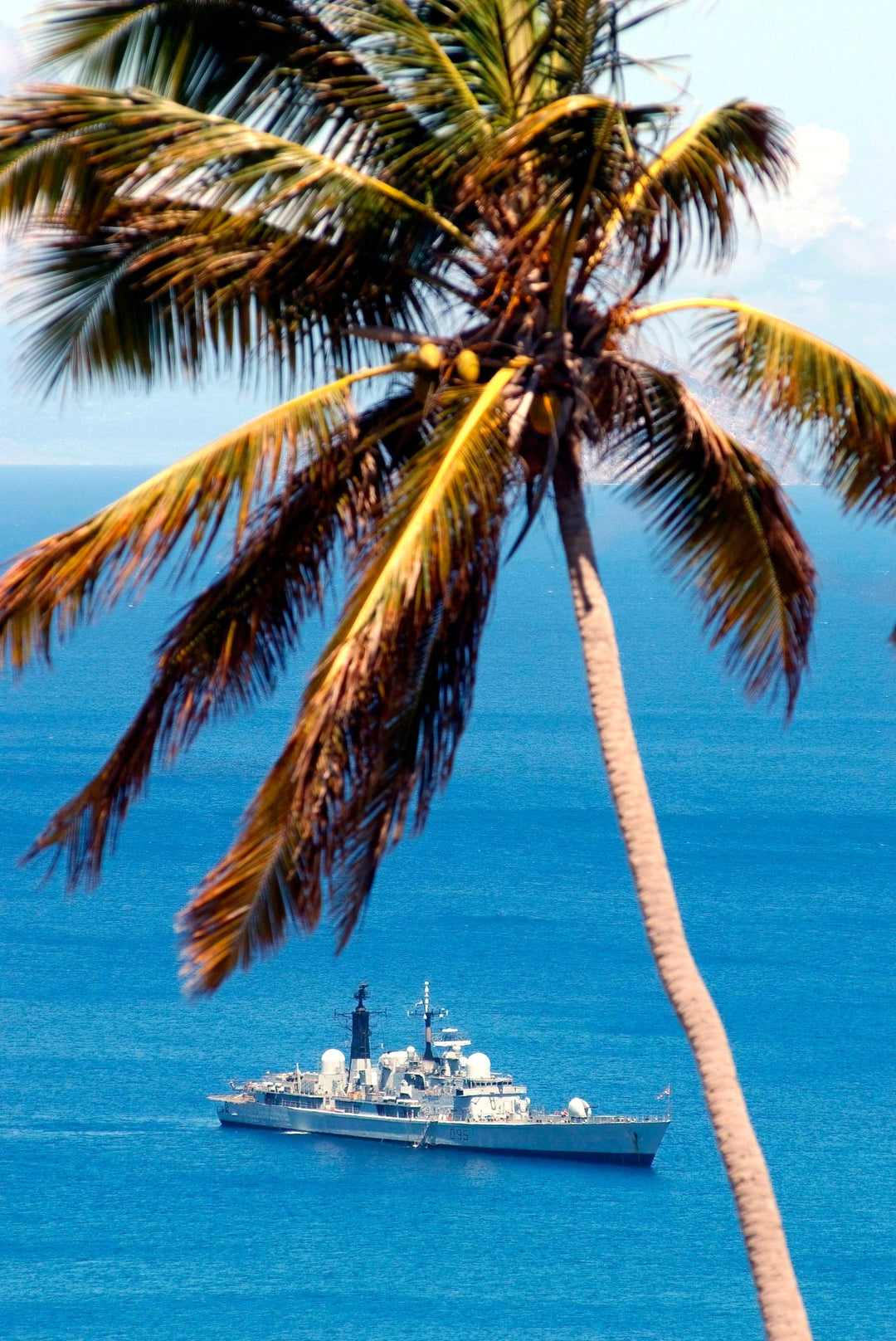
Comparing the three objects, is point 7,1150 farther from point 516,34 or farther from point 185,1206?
point 516,34

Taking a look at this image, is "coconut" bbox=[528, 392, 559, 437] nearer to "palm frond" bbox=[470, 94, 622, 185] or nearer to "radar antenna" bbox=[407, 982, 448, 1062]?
"palm frond" bbox=[470, 94, 622, 185]

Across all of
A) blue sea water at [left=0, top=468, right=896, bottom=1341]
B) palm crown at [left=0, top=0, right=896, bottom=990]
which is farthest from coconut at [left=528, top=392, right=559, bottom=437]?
blue sea water at [left=0, top=468, right=896, bottom=1341]

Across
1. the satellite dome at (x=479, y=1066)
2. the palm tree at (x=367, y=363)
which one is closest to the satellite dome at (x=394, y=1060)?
the satellite dome at (x=479, y=1066)

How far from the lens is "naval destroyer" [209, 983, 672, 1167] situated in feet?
303

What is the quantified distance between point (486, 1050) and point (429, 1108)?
31.9ft

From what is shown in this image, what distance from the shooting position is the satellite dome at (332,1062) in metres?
100

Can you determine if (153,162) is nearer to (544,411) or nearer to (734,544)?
(544,411)

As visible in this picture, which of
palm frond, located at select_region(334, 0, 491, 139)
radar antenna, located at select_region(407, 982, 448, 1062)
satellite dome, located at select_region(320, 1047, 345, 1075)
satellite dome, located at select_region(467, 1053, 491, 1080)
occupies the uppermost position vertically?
palm frond, located at select_region(334, 0, 491, 139)

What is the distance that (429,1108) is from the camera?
354ft

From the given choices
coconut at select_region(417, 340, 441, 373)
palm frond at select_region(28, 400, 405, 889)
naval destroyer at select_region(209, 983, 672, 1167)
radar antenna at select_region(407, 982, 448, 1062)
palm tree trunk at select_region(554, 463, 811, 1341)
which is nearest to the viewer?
palm tree trunk at select_region(554, 463, 811, 1341)

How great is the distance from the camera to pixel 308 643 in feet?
545

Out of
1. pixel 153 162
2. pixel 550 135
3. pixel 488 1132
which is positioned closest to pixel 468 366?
pixel 550 135

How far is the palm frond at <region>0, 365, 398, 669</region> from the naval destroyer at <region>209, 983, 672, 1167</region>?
274ft

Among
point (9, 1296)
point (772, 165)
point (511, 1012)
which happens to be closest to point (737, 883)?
point (511, 1012)
